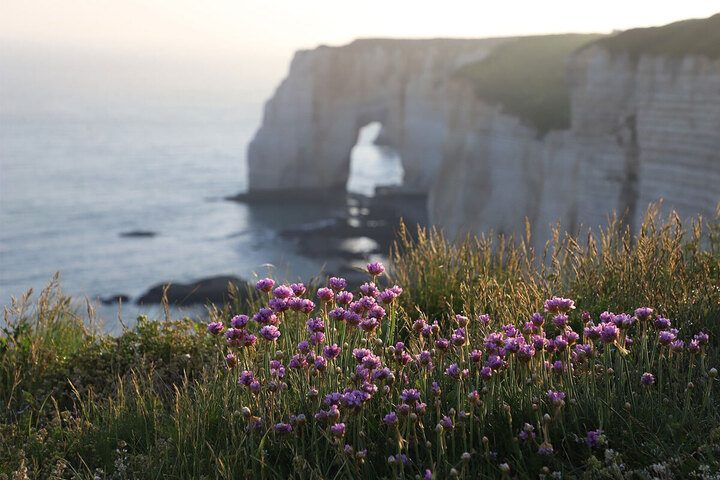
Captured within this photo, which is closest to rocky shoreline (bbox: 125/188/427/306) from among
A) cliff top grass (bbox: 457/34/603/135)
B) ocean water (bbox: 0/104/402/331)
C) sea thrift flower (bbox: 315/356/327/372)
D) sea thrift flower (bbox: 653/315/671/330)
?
ocean water (bbox: 0/104/402/331)

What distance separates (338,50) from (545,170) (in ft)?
84.4

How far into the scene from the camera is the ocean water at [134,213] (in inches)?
1410

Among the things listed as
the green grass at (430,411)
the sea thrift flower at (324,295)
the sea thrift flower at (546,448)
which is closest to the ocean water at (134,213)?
the green grass at (430,411)

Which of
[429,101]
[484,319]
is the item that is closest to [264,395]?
[484,319]

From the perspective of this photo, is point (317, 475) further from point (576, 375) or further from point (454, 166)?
point (454, 166)

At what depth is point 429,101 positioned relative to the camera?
43.6 meters

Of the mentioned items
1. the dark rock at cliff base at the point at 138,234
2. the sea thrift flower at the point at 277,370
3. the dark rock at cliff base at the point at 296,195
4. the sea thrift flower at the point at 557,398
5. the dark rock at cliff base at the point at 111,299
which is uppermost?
the sea thrift flower at the point at 557,398

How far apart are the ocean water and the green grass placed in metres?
5.63

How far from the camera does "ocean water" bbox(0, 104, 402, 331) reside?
1410 inches

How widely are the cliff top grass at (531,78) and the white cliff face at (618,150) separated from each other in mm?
882

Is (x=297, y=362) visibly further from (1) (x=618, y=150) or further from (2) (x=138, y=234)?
(2) (x=138, y=234)

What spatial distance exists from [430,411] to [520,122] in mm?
27123

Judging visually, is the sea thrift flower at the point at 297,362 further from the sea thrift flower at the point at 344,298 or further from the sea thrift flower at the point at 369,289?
the sea thrift flower at the point at 369,289

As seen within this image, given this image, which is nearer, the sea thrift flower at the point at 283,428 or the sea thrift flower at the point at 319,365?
the sea thrift flower at the point at 283,428
